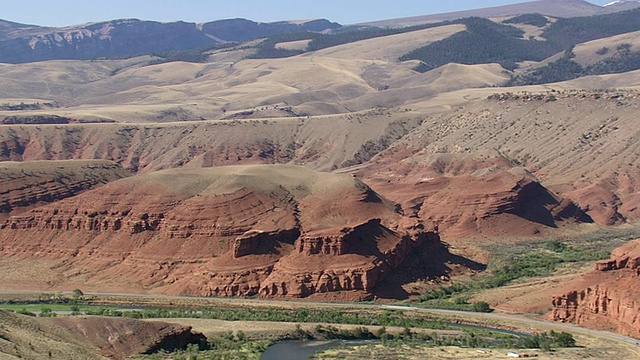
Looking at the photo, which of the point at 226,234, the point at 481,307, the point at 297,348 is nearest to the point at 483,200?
the point at 226,234

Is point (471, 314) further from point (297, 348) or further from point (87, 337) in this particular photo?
point (87, 337)

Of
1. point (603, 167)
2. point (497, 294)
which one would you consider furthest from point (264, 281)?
point (603, 167)

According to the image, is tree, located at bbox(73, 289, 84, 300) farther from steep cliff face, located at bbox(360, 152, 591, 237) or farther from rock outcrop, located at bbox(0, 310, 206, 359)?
steep cliff face, located at bbox(360, 152, 591, 237)

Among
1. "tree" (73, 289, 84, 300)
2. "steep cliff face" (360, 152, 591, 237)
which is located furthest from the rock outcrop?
"steep cliff face" (360, 152, 591, 237)

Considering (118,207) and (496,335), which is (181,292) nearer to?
(118,207)

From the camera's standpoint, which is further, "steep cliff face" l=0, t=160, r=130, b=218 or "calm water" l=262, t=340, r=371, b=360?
"steep cliff face" l=0, t=160, r=130, b=218
